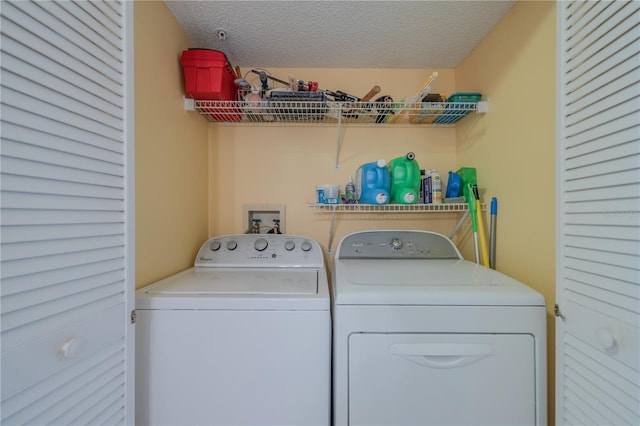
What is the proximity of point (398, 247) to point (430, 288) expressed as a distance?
0.61 m

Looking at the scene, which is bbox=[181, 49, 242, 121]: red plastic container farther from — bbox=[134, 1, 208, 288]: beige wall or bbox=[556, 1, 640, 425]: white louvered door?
bbox=[556, 1, 640, 425]: white louvered door

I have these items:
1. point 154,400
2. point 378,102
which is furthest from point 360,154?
point 154,400

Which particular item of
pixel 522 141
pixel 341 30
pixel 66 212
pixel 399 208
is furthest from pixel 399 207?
pixel 66 212

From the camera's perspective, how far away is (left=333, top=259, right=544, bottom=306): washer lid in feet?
3.07

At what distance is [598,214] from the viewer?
0.72 m

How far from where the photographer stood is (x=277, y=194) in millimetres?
1881

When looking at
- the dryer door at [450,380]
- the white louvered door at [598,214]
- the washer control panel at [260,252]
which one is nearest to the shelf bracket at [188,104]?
the washer control panel at [260,252]

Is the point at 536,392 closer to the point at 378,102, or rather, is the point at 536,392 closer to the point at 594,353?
the point at 594,353

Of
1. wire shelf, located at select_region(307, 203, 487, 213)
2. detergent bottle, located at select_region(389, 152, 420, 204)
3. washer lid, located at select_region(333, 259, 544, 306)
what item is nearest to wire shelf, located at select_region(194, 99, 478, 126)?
detergent bottle, located at select_region(389, 152, 420, 204)

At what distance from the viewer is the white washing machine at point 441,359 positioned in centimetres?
93

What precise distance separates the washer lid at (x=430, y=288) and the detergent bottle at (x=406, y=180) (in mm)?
475

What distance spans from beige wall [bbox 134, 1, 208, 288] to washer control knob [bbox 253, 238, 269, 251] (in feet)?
1.31

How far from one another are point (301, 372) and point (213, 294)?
0.45 metres

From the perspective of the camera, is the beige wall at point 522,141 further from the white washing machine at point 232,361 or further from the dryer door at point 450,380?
the white washing machine at point 232,361
